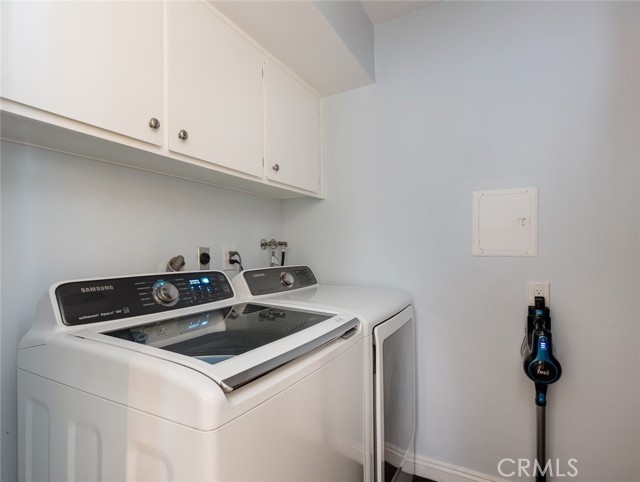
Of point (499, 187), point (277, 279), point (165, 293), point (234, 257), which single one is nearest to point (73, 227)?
point (165, 293)

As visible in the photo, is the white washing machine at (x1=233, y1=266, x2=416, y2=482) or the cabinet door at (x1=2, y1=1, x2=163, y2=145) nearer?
the cabinet door at (x1=2, y1=1, x2=163, y2=145)

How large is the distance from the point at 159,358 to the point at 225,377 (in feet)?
0.52

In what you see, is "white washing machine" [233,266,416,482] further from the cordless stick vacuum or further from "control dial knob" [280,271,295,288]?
the cordless stick vacuum

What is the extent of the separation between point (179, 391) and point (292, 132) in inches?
55.6

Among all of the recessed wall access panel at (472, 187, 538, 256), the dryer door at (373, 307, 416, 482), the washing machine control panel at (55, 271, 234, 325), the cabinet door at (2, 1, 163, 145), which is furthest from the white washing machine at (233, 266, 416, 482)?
the cabinet door at (2, 1, 163, 145)

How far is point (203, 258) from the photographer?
1503 millimetres

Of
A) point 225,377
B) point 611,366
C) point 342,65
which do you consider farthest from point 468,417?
point 342,65

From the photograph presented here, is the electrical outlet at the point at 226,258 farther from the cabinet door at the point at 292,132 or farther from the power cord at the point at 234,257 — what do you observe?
the cabinet door at the point at 292,132

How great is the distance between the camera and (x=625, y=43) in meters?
1.28

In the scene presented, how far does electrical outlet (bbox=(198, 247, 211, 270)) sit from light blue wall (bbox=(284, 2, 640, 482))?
2.48 feet

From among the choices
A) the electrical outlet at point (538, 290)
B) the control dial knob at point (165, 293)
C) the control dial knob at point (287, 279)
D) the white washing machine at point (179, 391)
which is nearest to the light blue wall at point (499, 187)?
the electrical outlet at point (538, 290)

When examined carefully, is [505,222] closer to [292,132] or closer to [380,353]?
[380,353]

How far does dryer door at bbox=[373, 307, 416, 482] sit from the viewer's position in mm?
1113

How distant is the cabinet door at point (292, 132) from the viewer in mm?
1505
